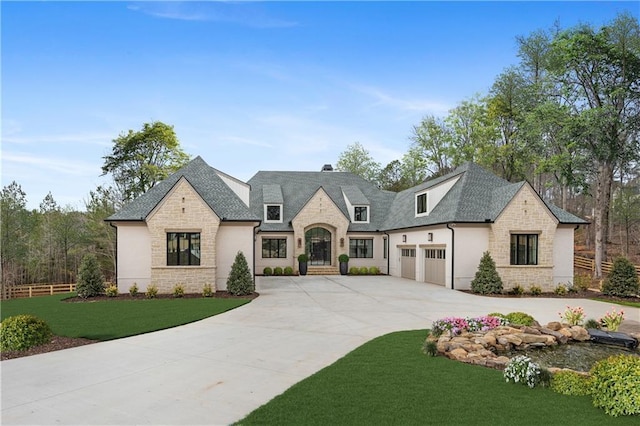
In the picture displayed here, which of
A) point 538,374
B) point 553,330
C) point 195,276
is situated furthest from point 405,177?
point 538,374

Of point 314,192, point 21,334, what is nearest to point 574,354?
point 21,334

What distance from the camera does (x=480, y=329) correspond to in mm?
9812

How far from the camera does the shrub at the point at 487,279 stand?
Answer: 18.9 metres

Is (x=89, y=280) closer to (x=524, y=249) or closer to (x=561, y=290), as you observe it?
(x=524, y=249)

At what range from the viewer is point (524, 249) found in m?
20.3

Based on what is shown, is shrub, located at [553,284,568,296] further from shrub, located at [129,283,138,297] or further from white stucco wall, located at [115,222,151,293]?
shrub, located at [129,283,138,297]

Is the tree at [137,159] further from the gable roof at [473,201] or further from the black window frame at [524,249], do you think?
the black window frame at [524,249]

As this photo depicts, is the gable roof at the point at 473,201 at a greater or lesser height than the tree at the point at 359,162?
lesser

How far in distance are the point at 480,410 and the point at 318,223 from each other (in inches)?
957

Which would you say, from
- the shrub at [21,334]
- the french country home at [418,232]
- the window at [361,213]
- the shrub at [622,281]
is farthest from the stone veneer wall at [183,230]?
the shrub at [622,281]

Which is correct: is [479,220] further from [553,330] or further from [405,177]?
[405,177]

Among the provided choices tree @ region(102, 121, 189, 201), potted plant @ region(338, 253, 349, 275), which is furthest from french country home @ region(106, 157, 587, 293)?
tree @ region(102, 121, 189, 201)

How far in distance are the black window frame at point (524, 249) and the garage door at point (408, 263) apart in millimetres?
6489

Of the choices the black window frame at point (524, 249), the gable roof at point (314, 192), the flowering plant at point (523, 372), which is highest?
the gable roof at point (314, 192)
